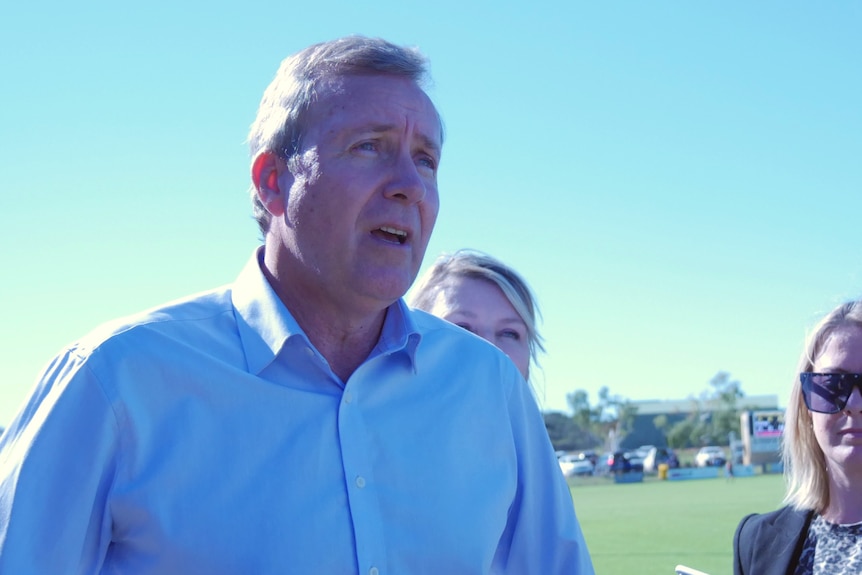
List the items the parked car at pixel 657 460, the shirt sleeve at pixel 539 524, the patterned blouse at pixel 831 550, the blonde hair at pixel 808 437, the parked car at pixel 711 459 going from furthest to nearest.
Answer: the parked car at pixel 711 459
the parked car at pixel 657 460
the blonde hair at pixel 808 437
the patterned blouse at pixel 831 550
the shirt sleeve at pixel 539 524

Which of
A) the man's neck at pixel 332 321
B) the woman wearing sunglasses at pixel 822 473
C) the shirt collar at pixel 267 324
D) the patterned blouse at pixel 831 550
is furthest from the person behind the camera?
the woman wearing sunglasses at pixel 822 473

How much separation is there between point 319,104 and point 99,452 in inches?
36.4

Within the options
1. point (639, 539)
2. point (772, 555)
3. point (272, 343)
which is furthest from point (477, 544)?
point (639, 539)

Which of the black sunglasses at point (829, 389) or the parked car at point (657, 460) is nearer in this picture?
the black sunglasses at point (829, 389)

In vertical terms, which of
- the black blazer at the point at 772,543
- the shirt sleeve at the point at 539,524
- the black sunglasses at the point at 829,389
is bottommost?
the black blazer at the point at 772,543

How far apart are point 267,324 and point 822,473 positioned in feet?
8.08

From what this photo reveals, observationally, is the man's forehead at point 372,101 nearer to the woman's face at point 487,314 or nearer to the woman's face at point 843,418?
the woman's face at point 487,314

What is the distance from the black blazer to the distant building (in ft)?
302

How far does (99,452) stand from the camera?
181cm

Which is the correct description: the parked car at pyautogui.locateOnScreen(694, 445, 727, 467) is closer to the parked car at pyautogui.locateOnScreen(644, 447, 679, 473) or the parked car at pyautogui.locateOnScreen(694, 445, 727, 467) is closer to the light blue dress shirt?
the parked car at pyautogui.locateOnScreen(644, 447, 679, 473)

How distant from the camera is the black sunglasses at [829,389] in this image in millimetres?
3414

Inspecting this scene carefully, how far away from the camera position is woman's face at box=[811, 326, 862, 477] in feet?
11.2

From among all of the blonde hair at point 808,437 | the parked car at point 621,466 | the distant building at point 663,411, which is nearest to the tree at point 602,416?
the distant building at point 663,411

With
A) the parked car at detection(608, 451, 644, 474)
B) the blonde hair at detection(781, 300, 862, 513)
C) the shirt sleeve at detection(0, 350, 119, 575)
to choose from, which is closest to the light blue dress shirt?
the shirt sleeve at detection(0, 350, 119, 575)
